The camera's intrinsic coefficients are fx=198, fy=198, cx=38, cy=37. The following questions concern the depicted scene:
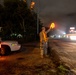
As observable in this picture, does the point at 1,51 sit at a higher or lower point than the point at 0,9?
lower

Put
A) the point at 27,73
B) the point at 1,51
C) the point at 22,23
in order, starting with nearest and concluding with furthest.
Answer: the point at 27,73 → the point at 1,51 → the point at 22,23

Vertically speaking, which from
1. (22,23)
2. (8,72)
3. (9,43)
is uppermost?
(22,23)

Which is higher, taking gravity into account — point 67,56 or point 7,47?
point 7,47

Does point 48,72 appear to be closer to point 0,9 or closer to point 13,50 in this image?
point 13,50

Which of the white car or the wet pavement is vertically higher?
the white car

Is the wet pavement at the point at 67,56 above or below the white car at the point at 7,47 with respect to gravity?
below

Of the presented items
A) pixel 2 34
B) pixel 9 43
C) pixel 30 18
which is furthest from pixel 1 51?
pixel 30 18

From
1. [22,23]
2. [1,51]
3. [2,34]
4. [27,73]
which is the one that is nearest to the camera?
[27,73]

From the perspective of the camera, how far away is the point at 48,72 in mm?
7855

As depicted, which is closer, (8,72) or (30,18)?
(8,72)

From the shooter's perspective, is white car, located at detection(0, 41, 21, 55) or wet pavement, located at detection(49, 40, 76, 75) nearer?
wet pavement, located at detection(49, 40, 76, 75)

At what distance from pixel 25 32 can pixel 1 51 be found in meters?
22.3

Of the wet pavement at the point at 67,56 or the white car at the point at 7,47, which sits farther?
the white car at the point at 7,47

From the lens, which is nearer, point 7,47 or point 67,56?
point 67,56
